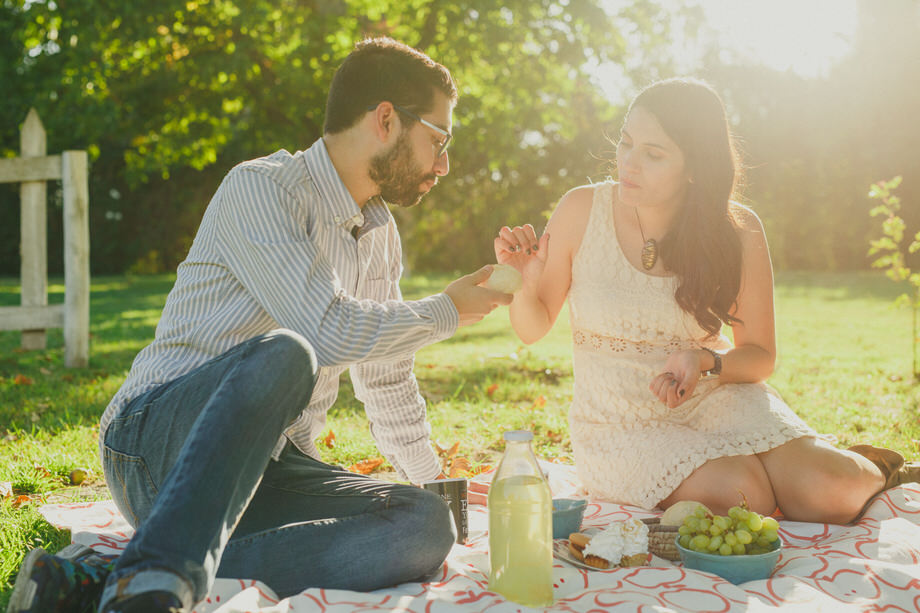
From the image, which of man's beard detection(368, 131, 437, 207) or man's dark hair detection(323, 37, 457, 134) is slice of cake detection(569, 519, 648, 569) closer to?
man's beard detection(368, 131, 437, 207)

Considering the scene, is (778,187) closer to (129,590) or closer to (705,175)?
(705,175)

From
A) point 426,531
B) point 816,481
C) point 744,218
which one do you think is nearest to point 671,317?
point 744,218

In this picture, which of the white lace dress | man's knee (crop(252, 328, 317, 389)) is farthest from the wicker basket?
man's knee (crop(252, 328, 317, 389))

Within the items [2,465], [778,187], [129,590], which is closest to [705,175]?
[129,590]

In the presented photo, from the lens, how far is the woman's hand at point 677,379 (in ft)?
9.62

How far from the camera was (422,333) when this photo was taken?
2381mm

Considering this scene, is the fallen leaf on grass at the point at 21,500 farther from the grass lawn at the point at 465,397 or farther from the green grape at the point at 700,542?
the green grape at the point at 700,542

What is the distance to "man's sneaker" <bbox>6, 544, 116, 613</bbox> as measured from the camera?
6.19ft

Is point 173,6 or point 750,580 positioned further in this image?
point 173,6

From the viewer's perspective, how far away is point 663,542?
2.69 meters

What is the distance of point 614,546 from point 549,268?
56.7 inches

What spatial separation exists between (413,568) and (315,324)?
2.51ft

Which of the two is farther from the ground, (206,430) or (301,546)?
(206,430)

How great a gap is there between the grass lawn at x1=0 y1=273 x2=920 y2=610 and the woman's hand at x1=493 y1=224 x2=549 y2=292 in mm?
1222
